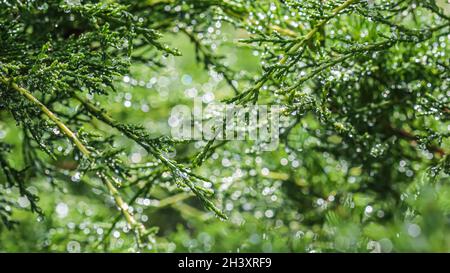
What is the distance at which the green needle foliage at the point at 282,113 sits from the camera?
4.04ft

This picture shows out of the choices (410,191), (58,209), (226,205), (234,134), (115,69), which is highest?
(115,69)

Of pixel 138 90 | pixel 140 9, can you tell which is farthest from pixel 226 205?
A: pixel 138 90

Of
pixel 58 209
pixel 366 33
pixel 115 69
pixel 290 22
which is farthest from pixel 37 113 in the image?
pixel 58 209

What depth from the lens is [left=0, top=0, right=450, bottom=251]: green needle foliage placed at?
1230 mm

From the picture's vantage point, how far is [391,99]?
5.32 ft

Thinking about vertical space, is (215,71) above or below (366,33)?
below

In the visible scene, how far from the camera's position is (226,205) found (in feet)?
6.34

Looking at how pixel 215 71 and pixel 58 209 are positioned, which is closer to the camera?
pixel 215 71

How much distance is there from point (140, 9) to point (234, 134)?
484mm

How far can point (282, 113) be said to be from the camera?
1314mm

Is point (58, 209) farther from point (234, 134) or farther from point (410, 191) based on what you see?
point (410, 191)
